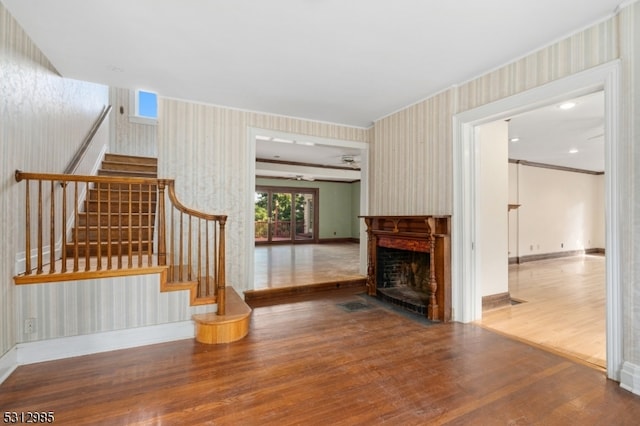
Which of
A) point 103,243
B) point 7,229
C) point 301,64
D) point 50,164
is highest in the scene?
point 301,64

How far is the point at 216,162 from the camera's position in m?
4.15

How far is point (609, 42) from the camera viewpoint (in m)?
2.24

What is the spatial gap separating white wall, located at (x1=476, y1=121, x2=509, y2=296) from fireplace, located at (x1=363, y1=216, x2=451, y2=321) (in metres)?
0.81

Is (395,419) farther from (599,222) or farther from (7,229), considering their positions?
(599,222)

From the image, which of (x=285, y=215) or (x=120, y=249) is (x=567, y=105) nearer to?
(x=120, y=249)

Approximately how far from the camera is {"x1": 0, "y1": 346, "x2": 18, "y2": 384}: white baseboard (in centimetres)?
223

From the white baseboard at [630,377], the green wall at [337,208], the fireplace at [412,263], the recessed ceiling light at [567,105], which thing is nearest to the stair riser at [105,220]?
the fireplace at [412,263]

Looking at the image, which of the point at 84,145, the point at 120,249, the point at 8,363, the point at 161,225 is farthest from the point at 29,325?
the point at 84,145

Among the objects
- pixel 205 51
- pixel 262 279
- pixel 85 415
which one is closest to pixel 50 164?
pixel 205 51

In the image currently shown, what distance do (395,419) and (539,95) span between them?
287 centimetres

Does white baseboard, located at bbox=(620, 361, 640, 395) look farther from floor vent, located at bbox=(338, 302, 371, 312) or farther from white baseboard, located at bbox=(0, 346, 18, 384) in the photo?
white baseboard, located at bbox=(0, 346, 18, 384)

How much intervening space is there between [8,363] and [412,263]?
4.38 m

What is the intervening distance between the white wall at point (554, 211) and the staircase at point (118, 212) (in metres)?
7.77

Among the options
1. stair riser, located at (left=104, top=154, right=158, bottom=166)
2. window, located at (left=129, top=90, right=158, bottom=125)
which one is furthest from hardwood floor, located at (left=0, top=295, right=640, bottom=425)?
window, located at (left=129, top=90, right=158, bottom=125)
